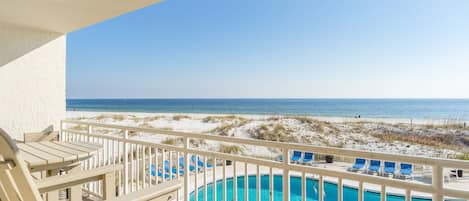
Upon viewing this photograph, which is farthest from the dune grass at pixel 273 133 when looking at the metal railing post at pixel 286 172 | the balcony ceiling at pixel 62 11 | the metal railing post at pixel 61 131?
the metal railing post at pixel 286 172

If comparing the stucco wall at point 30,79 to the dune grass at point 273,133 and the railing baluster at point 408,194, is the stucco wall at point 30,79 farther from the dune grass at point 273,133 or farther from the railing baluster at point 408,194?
the dune grass at point 273,133

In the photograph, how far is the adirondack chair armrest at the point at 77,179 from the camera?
1784 mm

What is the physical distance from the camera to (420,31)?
71.9 feet

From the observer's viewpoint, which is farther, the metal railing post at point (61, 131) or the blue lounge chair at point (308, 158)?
the blue lounge chair at point (308, 158)

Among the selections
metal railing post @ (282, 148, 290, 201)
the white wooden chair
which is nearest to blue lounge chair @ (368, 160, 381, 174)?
metal railing post @ (282, 148, 290, 201)

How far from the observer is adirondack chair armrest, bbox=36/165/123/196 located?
1.78 meters

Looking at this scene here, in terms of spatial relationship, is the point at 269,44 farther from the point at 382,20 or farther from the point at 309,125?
the point at 309,125

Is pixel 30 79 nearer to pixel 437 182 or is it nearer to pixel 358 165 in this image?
pixel 437 182

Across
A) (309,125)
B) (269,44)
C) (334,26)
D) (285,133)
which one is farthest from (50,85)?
(269,44)

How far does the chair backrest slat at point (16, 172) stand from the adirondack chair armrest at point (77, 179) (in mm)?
515

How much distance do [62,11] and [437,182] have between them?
356 centimetres

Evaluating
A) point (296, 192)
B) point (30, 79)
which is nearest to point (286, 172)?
point (30, 79)

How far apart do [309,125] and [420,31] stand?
45.8ft

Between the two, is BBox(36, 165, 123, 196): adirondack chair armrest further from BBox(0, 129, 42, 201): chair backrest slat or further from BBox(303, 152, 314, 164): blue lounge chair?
BBox(303, 152, 314, 164): blue lounge chair
